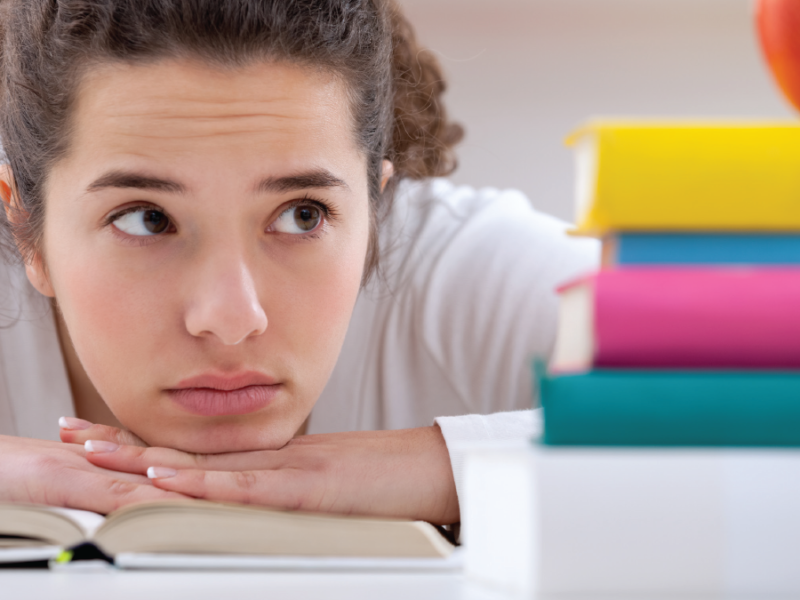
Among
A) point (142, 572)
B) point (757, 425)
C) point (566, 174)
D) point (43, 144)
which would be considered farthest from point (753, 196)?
point (566, 174)

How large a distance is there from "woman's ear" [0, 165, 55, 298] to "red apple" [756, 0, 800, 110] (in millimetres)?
850

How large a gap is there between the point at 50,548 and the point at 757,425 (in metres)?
0.41

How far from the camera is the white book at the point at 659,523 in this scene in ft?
1.21

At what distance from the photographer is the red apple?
441mm

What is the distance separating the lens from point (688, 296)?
405 mm

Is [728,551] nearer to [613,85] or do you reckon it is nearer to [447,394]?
[447,394]

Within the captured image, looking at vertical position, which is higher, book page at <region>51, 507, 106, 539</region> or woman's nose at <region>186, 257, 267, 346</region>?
woman's nose at <region>186, 257, 267, 346</region>

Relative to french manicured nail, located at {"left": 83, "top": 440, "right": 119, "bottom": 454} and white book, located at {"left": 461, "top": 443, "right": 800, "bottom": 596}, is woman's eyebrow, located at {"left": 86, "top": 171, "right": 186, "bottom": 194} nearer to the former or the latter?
french manicured nail, located at {"left": 83, "top": 440, "right": 119, "bottom": 454}

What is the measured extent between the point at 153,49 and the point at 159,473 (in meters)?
0.43

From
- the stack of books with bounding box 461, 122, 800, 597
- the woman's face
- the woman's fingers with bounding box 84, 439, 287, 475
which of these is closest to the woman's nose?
the woman's face

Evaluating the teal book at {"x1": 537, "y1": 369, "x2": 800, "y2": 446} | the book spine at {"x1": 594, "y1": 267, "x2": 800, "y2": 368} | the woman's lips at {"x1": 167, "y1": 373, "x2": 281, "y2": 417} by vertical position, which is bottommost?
the woman's lips at {"x1": 167, "y1": 373, "x2": 281, "y2": 417}

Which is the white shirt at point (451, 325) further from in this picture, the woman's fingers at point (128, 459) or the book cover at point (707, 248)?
the book cover at point (707, 248)

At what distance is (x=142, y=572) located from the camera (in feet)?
1.51

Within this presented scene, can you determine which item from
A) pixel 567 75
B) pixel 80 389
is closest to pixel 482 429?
pixel 80 389
